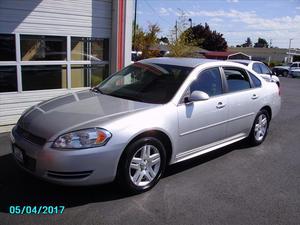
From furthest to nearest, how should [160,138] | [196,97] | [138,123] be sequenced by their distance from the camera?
[196,97]
[160,138]
[138,123]

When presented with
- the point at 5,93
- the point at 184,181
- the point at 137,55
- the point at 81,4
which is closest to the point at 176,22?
the point at 137,55

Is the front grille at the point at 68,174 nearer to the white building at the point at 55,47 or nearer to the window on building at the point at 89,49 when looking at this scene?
the white building at the point at 55,47

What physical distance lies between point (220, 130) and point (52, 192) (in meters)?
2.54

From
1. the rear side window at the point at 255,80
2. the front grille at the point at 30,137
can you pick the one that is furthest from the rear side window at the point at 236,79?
the front grille at the point at 30,137

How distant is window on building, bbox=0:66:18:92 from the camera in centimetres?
687

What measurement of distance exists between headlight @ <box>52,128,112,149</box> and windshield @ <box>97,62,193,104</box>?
97 cm

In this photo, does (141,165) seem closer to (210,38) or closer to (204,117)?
(204,117)

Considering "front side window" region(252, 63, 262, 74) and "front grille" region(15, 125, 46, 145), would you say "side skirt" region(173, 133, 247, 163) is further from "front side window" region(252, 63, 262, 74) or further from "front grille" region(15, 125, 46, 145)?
"front side window" region(252, 63, 262, 74)

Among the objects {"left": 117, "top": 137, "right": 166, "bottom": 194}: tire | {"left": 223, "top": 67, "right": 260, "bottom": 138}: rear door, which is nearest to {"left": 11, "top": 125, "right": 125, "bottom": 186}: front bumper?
{"left": 117, "top": 137, "right": 166, "bottom": 194}: tire

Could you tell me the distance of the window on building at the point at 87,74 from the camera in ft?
26.7

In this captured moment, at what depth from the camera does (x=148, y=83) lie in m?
4.79

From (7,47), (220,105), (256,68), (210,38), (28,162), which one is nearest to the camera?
(28,162)

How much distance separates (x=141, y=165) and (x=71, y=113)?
101 centimetres

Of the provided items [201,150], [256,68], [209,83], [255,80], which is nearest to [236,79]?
[255,80]
